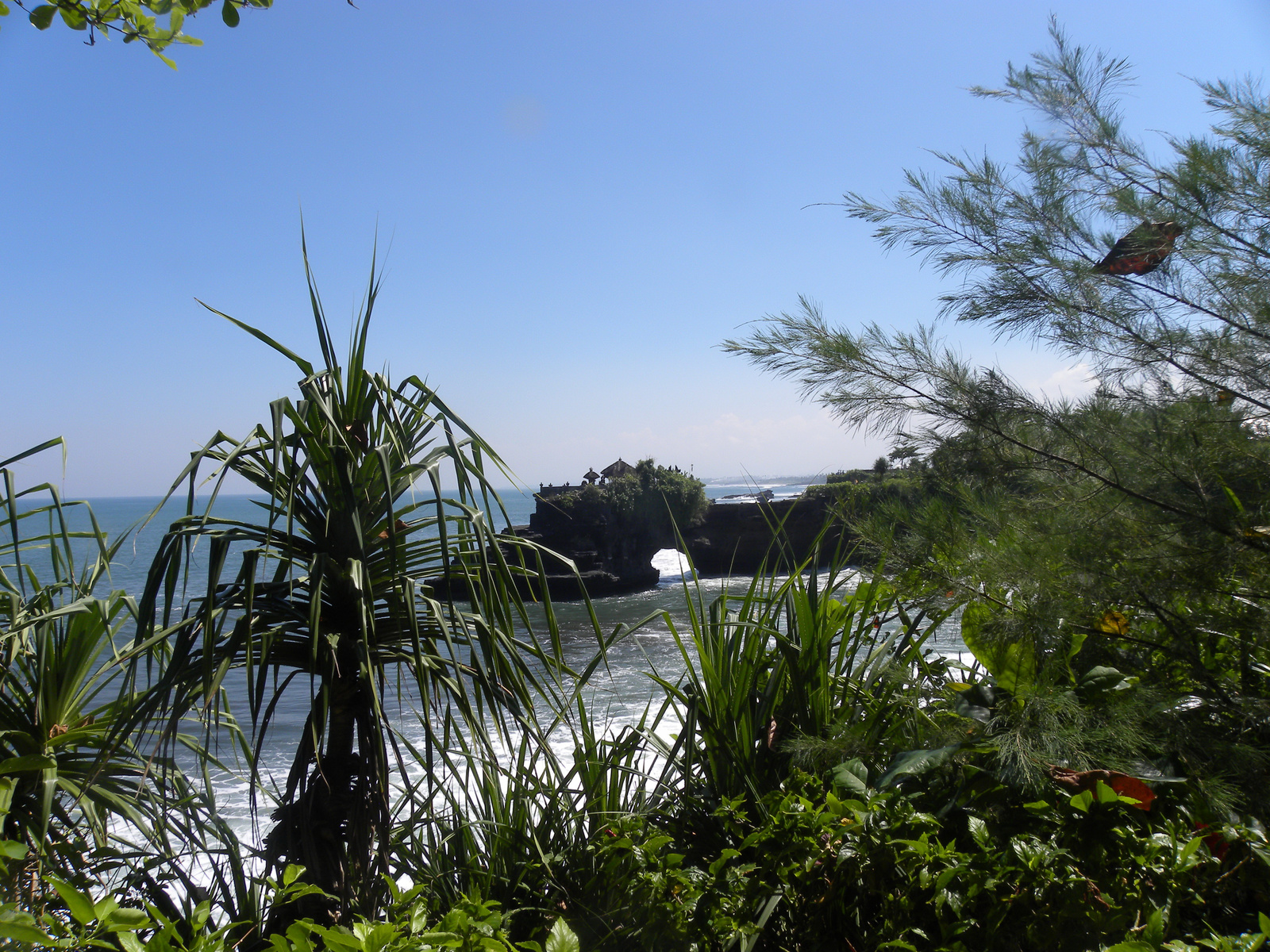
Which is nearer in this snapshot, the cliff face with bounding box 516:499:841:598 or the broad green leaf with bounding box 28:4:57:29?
the broad green leaf with bounding box 28:4:57:29

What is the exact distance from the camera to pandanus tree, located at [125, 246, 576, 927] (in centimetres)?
155

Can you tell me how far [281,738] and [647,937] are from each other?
471 inches

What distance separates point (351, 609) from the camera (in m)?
1.74

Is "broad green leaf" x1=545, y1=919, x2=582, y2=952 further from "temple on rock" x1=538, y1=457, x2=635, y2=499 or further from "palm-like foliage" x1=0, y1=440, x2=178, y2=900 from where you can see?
"temple on rock" x1=538, y1=457, x2=635, y2=499

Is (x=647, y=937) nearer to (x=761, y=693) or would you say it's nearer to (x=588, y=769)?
(x=588, y=769)

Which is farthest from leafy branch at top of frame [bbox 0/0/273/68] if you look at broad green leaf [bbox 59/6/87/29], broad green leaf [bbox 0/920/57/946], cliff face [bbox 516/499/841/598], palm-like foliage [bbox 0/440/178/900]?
cliff face [bbox 516/499/841/598]

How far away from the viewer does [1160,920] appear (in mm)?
940

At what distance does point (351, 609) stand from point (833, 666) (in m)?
1.24

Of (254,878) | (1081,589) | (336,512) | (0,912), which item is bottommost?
(254,878)

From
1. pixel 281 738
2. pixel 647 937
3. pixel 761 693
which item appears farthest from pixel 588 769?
pixel 281 738

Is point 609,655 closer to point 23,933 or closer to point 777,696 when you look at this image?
point 777,696

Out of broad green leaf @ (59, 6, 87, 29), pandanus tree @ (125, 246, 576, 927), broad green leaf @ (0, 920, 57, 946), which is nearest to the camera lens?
broad green leaf @ (0, 920, 57, 946)

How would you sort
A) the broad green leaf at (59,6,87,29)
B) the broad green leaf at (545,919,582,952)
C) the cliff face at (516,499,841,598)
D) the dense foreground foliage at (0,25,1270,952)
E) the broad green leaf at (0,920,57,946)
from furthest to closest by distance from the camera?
the cliff face at (516,499,841,598) < the broad green leaf at (59,6,87,29) < the dense foreground foliage at (0,25,1270,952) < the broad green leaf at (545,919,582,952) < the broad green leaf at (0,920,57,946)

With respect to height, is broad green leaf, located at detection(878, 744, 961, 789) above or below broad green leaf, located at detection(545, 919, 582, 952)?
above
